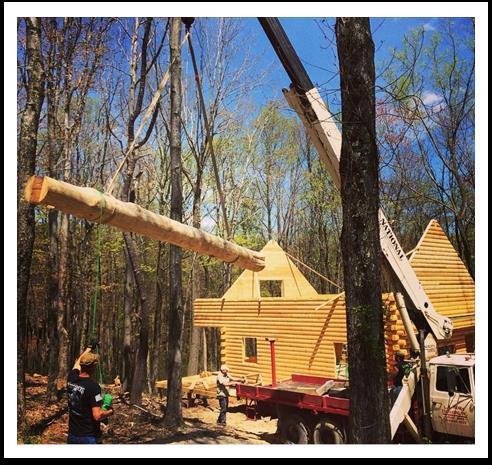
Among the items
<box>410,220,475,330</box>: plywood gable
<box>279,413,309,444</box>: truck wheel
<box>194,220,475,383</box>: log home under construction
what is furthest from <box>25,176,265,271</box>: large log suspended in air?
<box>410,220,475,330</box>: plywood gable

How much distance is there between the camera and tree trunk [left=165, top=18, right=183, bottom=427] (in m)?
8.30

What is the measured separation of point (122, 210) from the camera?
12.0 ft

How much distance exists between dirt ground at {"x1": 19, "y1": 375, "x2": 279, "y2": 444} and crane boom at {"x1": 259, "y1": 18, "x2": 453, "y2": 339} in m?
3.28

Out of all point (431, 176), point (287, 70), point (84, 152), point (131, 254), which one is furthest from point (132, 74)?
point (431, 176)

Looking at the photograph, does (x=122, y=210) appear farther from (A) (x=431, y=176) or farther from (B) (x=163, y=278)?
(B) (x=163, y=278)

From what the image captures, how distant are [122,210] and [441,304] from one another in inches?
308

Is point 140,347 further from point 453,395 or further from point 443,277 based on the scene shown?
point 443,277

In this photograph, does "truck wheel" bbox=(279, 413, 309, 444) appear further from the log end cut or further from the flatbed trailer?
the log end cut

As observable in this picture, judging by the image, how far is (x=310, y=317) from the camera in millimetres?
9180

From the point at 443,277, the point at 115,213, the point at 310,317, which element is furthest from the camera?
the point at 443,277

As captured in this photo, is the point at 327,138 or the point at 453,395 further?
the point at 453,395

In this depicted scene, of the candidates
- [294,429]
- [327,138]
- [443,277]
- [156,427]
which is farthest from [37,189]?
[443,277]

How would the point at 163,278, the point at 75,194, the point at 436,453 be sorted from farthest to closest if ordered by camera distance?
1. the point at 163,278
2. the point at 436,453
3. the point at 75,194

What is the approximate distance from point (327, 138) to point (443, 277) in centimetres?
570
